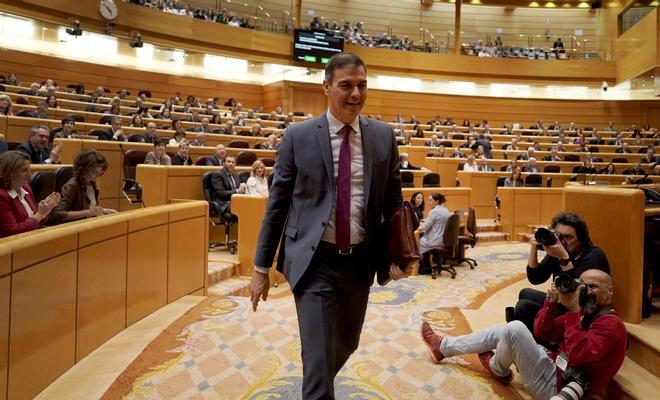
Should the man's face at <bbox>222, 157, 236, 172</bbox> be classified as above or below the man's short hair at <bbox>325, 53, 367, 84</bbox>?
below

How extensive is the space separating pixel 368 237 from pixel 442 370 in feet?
4.45

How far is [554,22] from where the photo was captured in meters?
19.2

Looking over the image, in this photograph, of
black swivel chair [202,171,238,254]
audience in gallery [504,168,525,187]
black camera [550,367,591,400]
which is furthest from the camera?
audience in gallery [504,168,525,187]

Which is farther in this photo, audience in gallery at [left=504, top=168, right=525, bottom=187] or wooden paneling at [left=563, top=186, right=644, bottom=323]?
audience in gallery at [left=504, top=168, right=525, bottom=187]

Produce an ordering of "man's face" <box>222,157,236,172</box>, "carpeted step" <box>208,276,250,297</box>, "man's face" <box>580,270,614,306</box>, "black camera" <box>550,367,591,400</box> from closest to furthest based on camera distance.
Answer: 1. "black camera" <box>550,367,591,400</box>
2. "man's face" <box>580,270,614,306</box>
3. "carpeted step" <box>208,276,250,297</box>
4. "man's face" <box>222,157,236,172</box>

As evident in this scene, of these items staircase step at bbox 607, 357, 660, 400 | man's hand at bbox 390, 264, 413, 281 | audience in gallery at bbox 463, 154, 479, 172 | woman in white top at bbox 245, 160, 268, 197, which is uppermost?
audience in gallery at bbox 463, 154, 479, 172

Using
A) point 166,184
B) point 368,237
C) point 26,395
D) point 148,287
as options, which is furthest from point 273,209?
point 166,184

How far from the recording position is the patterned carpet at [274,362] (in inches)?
85.4

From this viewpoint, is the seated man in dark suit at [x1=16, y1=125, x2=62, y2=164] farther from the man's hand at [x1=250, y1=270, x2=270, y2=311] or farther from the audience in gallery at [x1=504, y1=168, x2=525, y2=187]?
the audience in gallery at [x1=504, y1=168, x2=525, y2=187]

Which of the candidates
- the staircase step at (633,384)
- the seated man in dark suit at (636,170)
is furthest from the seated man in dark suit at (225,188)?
the seated man in dark suit at (636,170)

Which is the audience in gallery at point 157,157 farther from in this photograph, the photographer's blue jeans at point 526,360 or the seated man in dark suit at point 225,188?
the photographer's blue jeans at point 526,360

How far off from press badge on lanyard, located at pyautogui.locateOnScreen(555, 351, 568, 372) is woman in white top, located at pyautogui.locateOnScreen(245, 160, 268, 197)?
12.1 ft

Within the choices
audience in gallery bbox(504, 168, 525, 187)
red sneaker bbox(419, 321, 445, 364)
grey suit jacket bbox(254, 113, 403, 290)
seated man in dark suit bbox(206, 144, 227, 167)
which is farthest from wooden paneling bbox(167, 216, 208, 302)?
audience in gallery bbox(504, 168, 525, 187)

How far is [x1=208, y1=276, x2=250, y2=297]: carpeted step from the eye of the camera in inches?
161
